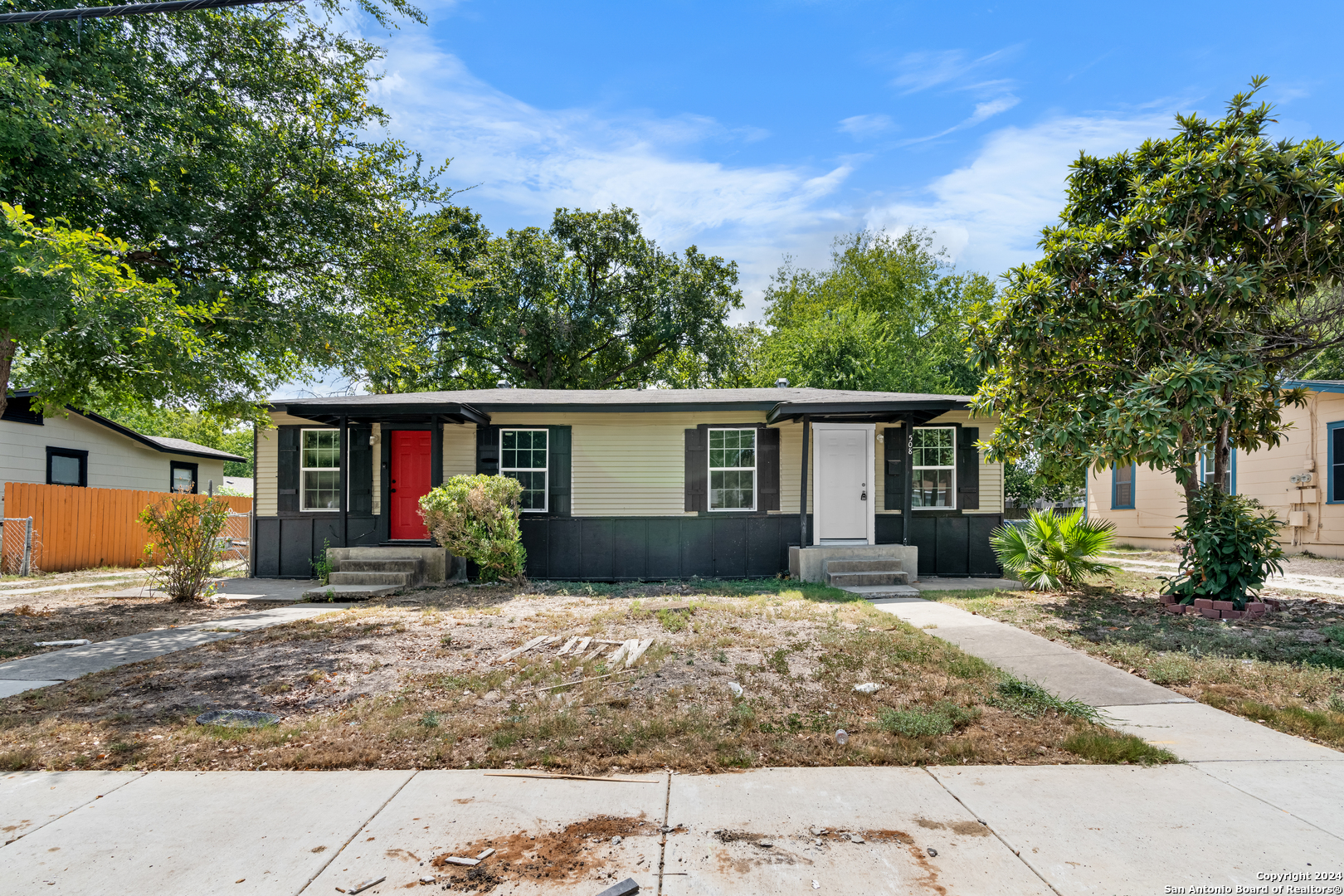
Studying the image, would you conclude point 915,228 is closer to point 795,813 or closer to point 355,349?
point 355,349

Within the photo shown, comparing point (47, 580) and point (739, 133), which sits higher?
point (739, 133)

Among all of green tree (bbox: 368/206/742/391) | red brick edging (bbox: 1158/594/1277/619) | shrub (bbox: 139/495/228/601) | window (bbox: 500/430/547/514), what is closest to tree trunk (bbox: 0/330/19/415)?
shrub (bbox: 139/495/228/601)

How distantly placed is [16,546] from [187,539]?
7157 millimetres

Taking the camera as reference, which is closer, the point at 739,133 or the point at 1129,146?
the point at 1129,146

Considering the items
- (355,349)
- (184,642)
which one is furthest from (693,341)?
(184,642)

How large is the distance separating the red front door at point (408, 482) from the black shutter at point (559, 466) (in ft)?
6.71

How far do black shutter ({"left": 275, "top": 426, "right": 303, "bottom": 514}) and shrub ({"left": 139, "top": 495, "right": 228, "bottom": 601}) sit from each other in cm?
225

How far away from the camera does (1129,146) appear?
8.11 m

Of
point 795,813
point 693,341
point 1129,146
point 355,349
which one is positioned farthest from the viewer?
point 693,341

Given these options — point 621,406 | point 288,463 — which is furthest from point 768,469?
point 288,463

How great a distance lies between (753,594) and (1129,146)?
7.05m

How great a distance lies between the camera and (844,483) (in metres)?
11.5

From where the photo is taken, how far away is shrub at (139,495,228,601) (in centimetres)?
898

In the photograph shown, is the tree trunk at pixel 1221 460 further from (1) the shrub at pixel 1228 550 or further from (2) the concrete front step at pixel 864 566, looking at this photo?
(2) the concrete front step at pixel 864 566
